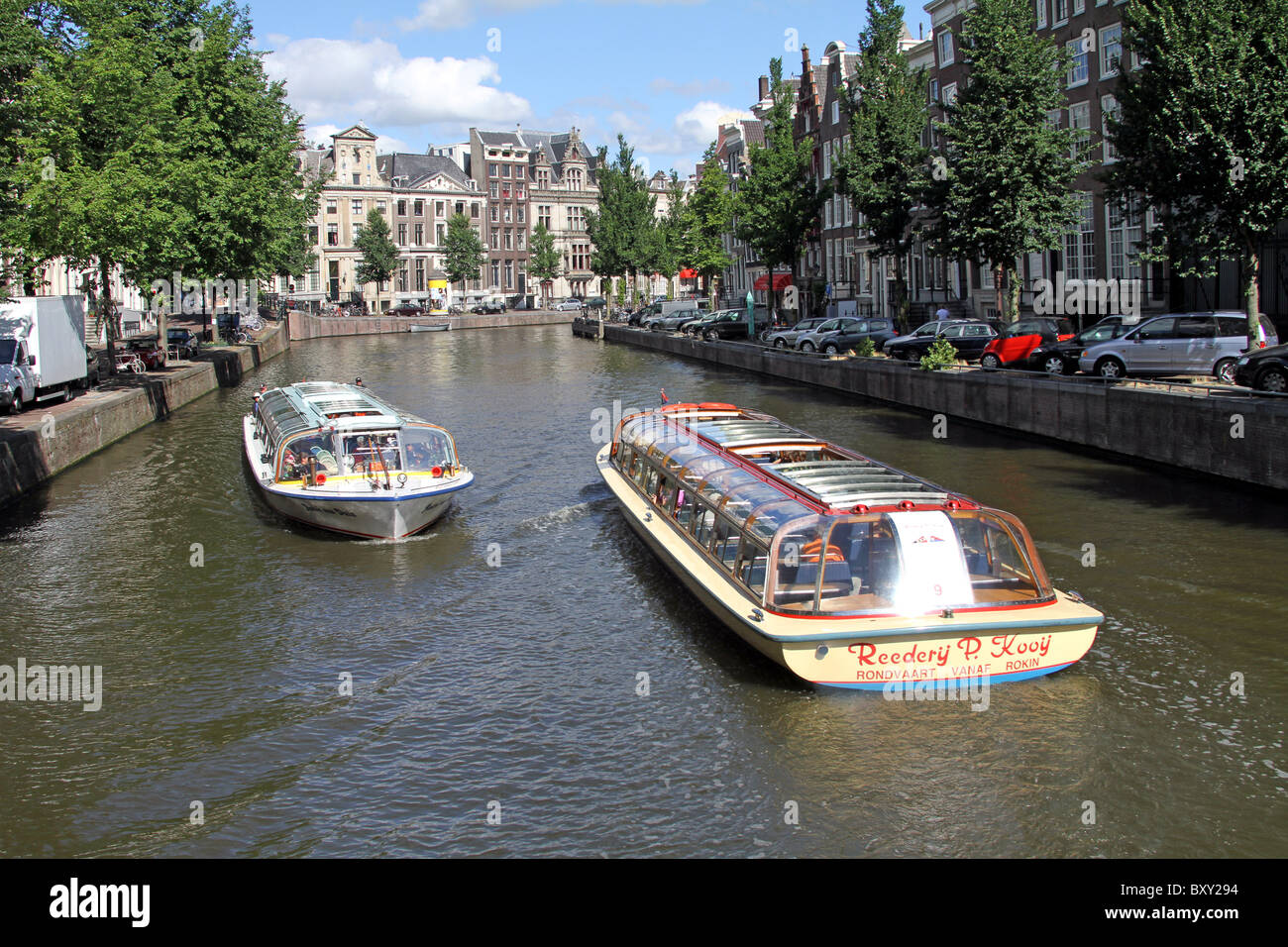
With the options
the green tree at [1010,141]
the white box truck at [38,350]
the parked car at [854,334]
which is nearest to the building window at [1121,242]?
the green tree at [1010,141]

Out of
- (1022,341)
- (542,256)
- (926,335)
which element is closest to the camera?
(1022,341)

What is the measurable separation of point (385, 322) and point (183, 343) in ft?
153

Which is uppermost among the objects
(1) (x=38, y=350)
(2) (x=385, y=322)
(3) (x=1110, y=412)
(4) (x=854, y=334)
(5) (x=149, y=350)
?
(2) (x=385, y=322)

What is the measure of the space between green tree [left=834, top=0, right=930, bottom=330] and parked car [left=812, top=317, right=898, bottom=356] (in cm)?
289

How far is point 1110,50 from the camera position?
4528 centimetres

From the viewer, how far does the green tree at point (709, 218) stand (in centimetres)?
8575

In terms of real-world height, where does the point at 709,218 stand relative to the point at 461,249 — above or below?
below

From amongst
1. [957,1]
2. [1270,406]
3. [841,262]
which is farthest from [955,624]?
[841,262]

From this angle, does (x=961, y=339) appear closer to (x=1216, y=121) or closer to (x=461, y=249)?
(x=1216, y=121)

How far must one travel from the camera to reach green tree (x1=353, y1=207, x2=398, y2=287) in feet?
390

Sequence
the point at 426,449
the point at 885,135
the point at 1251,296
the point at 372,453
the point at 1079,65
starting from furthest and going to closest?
the point at 885,135, the point at 1079,65, the point at 1251,296, the point at 426,449, the point at 372,453

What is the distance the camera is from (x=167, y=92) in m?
42.3

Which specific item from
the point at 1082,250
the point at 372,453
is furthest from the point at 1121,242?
the point at 372,453

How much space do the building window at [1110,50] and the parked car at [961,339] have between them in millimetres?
11881
